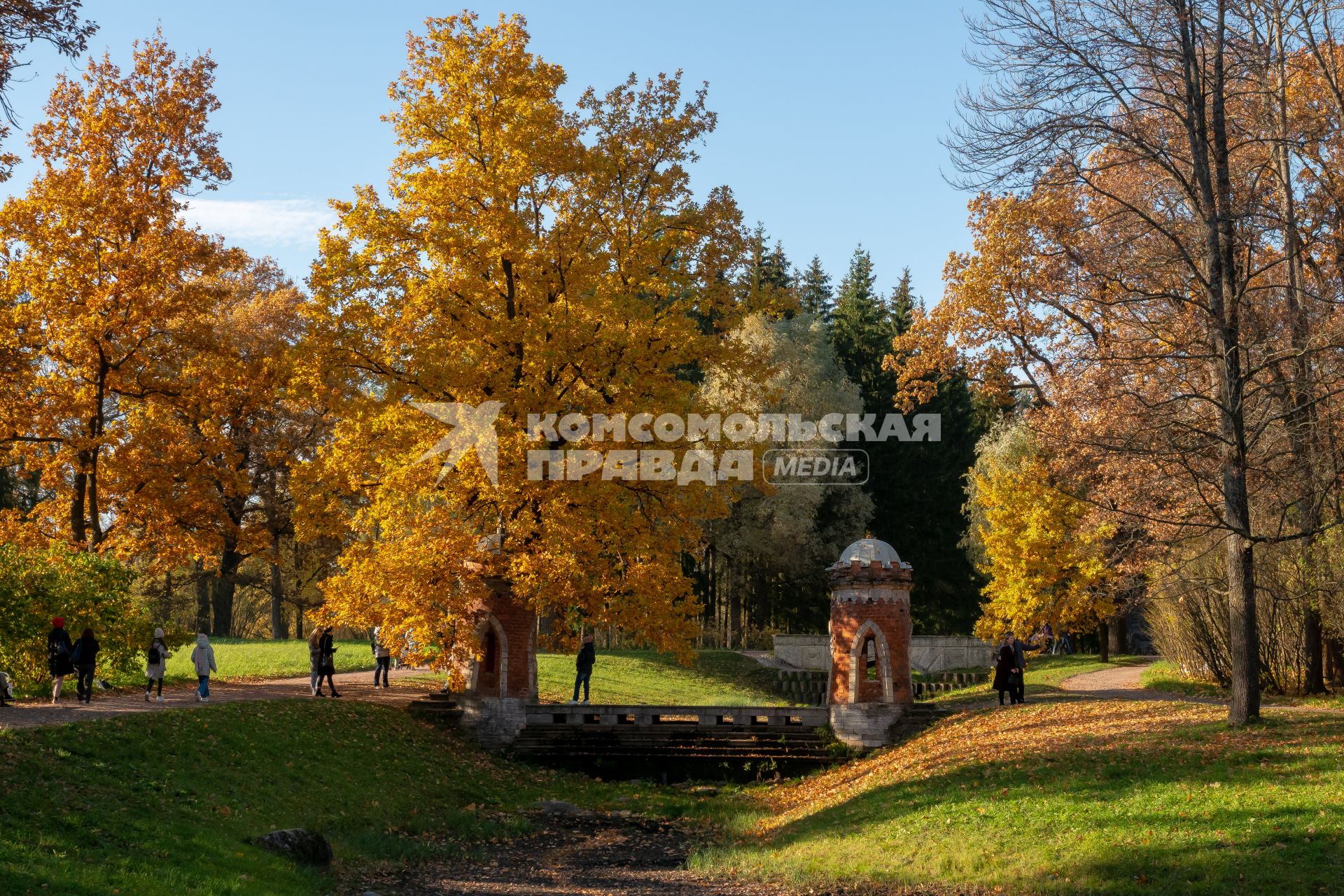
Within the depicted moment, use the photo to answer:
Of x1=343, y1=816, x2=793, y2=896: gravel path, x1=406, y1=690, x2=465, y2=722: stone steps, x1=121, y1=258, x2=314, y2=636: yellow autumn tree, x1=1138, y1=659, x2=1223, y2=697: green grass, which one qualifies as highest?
x1=121, y1=258, x2=314, y2=636: yellow autumn tree

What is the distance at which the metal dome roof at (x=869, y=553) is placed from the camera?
24.4m

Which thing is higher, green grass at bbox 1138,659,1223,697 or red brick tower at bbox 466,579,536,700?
red brick tower at bbox 466,579,536,700

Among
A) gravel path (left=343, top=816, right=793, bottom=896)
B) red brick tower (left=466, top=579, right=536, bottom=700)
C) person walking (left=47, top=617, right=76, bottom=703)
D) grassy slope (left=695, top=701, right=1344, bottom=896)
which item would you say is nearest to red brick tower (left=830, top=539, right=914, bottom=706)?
grassy slope (left=695, top=701, right=1344, bottom=896)

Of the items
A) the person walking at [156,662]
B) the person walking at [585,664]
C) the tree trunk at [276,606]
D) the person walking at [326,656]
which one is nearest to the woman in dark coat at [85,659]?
the person walking at [156,662]

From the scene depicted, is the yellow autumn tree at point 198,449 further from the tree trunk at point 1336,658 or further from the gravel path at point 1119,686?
the tree trunk at point 1336,658

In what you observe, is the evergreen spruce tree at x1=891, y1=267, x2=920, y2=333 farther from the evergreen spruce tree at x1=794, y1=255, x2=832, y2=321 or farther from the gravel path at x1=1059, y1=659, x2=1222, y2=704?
the gravel path at x1=1059, y1=659, x2=1222, y2=704

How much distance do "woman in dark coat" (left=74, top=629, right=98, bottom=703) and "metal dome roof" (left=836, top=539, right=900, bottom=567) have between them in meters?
14.8

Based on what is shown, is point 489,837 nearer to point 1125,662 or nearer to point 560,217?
point 560,217

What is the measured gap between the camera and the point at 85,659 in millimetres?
19312

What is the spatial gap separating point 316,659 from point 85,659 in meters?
5.76

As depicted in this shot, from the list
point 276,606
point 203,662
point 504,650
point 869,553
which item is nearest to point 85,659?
point 203,662

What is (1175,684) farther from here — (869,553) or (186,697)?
(186,697)

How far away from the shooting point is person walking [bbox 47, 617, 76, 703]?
18953 mm

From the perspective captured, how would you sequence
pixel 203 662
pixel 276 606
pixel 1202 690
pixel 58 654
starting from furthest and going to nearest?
pixel 276 606, pixel 1202 690, pixel 203 662, pixel 58 654
